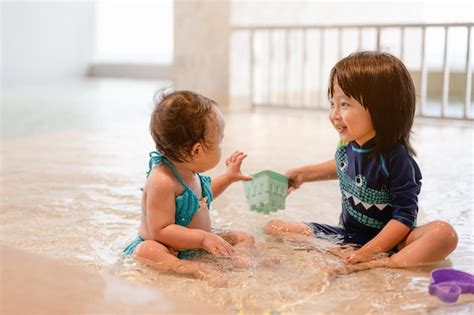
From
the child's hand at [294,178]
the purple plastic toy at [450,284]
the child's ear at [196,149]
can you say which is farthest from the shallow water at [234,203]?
the child's ear at [196,149]

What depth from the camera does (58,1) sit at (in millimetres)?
9250

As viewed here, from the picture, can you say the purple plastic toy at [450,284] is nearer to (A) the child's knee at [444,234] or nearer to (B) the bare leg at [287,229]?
(A) the child's knee at [444,234]

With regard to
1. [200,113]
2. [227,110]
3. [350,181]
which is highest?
[200,113]

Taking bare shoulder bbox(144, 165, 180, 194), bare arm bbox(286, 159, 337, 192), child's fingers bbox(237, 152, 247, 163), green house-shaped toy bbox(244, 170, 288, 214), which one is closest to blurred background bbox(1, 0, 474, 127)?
bare arm bbox(286, 159, 337, 192)

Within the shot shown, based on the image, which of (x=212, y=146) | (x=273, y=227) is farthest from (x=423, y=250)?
(x=212, y=146)

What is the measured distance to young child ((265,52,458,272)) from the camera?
1671mm

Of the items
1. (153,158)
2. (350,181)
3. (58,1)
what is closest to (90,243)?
(153,158)

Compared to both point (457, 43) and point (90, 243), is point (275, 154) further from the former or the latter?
point (457, 43)

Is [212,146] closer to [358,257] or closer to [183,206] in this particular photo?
[183,206]

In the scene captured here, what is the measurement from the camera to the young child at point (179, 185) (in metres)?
1.68

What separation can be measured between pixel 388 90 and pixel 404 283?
0.47 m

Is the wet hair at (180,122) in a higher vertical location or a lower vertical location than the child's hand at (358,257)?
higher

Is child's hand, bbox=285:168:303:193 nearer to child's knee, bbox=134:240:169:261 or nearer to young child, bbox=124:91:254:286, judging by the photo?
young child, bbox=124:91:254:286

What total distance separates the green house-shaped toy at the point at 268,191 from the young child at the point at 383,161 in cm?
23
